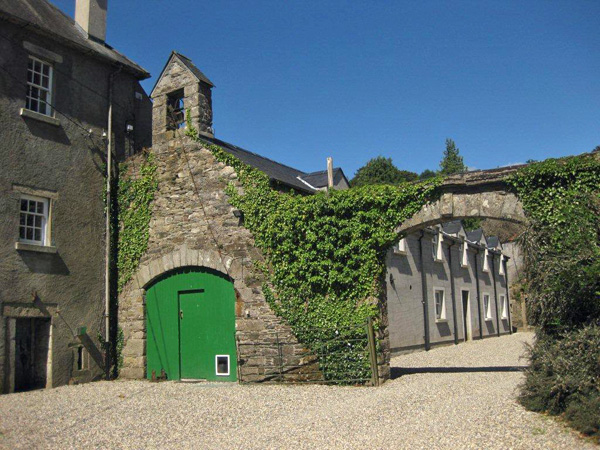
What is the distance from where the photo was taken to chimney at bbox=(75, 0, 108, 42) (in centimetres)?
1468

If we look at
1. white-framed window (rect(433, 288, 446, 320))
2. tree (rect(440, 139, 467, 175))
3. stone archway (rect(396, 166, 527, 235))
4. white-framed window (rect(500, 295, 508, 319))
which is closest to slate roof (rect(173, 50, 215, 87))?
stone archway (rect(396, 166, 527, 235))

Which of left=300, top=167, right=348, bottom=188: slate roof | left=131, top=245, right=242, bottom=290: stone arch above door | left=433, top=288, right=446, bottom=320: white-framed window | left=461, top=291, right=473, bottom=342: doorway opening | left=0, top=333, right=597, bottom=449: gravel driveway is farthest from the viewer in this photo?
left=461, top=291, right=473, bottom=342: doorway opening

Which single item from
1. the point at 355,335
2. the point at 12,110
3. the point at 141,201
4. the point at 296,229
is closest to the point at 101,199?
the point at 141,201

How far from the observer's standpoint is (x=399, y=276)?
18.4 meters

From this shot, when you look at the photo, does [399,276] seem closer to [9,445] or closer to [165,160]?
[165,160]

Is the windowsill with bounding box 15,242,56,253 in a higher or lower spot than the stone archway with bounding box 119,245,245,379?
higher

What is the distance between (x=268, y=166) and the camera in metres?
15.1

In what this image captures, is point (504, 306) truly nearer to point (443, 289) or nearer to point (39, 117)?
point (443, 289)

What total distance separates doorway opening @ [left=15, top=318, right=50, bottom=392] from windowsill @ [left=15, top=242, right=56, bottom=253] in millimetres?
1470

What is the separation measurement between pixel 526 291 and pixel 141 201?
884 cm

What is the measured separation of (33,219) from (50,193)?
68cm

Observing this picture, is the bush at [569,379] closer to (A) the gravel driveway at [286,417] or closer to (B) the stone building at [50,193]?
(A) the gravel driveway at [286,417]

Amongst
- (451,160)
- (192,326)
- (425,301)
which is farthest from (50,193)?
(451,160)

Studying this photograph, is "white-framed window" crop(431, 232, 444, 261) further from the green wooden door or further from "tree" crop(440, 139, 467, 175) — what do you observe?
"tree" crop(440, 139, 467, 175)
